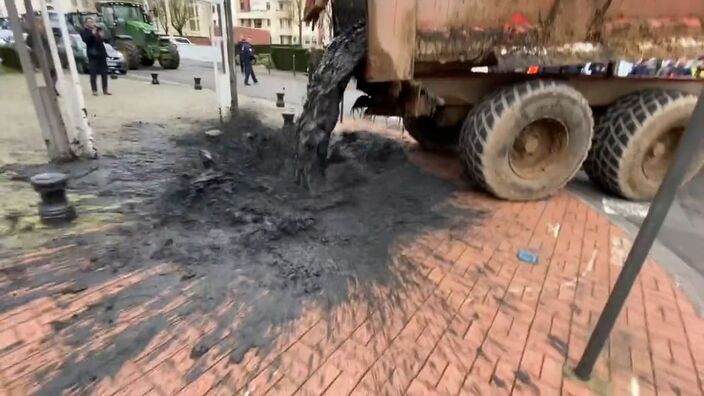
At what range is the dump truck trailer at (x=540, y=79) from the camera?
13.2 feet

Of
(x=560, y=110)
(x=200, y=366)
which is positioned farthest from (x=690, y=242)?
(x=200, y=366)

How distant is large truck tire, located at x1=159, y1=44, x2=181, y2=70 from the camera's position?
22578 millimetres

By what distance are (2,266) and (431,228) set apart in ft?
11.8

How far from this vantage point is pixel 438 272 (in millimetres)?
3406

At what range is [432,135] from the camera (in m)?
6.78

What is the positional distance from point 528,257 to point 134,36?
2440 centimetres

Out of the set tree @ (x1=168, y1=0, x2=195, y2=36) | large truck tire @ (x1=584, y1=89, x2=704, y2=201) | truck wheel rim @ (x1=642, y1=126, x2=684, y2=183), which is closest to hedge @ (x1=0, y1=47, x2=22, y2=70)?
large truck tire @ (x1=584, y1=89, x2=704, y2=201)

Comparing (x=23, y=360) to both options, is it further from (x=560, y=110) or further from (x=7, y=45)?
(x=7, y=45)

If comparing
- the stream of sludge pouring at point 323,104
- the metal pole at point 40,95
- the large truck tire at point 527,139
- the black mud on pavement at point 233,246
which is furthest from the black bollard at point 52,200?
the large truck tire at point 527,139

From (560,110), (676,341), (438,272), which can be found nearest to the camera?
(676,341)

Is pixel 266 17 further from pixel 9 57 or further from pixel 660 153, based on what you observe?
pixel 660 153

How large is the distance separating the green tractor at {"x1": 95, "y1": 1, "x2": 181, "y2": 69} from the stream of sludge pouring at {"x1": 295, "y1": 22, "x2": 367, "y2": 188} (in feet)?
65.3

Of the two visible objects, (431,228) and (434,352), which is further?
(431,228)

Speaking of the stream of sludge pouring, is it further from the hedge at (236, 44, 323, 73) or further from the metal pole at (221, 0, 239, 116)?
the hedge at (236, 44, 323, 73)
